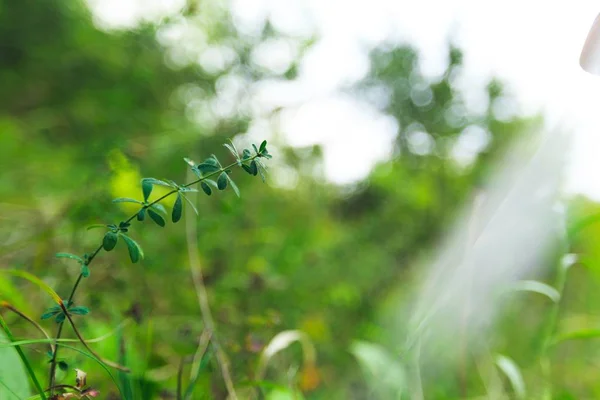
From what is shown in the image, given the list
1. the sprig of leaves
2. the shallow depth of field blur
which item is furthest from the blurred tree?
the sprig of leaves

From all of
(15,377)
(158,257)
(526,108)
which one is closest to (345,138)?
(526,108)

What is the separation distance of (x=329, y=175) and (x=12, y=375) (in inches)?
51.9

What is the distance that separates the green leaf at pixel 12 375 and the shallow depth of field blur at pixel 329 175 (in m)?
0.35

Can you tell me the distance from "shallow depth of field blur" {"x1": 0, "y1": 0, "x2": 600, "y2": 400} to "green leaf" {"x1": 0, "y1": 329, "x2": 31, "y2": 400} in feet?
1.16

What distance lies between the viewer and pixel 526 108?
183cm

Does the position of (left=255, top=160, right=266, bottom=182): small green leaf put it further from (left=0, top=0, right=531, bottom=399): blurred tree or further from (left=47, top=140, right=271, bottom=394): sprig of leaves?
(left=0, top=0, right=531, bottom=399): blurred tree

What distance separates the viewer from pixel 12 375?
0.58m

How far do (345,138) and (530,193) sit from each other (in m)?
0.57

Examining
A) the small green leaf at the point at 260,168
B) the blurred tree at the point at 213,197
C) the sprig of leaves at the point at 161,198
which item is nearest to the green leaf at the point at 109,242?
the sprig of leaves at the point at 161,198

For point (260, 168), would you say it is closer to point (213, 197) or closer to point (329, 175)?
point (213, 197)

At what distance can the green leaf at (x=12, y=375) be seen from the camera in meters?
0.55

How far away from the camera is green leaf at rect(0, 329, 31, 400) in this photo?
55cm

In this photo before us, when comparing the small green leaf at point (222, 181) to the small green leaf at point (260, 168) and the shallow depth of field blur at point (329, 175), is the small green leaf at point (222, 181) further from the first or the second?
the shallow depth of field blur at point (329, 175)

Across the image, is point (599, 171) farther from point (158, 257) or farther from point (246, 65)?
point (158, 257)
